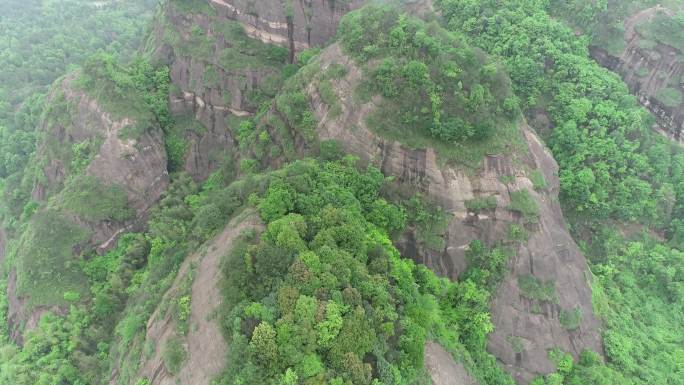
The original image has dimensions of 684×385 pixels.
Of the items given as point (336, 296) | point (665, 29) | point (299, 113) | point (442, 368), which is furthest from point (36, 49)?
point (665, 29)

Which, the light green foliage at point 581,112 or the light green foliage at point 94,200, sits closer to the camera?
the light green foliage at point 581,112

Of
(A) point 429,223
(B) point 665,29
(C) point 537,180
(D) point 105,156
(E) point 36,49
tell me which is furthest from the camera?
(E) point 36,49

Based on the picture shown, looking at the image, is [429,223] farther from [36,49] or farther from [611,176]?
[36,49]

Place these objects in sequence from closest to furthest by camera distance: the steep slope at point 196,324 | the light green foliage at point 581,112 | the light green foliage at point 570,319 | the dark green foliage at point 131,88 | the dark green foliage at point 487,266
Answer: the steep slope at point 196,324
the dark green foliage at point 487,266
the light green foliage at point 570,319
the light green foliage at point 581,112
the dark green foliage at point 131,88

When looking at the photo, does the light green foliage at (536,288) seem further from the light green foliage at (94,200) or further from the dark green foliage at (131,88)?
the dark green foliage at (131,88)

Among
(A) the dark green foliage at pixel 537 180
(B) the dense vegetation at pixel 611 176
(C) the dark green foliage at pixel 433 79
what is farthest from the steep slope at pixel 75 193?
(B) the dense vegetation at pixel 611 176

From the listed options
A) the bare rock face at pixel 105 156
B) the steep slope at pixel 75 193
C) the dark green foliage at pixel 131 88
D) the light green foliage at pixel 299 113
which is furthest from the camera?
the dark green foliage at pixel 131 88
